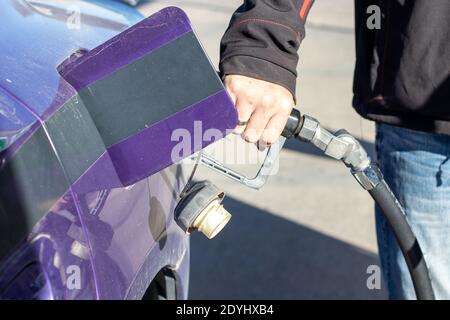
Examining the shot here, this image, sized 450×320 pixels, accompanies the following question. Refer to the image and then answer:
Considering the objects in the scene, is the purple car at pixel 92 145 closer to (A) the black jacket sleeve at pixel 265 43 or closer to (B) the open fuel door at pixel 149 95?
(B) the open fuel door at pixel 149 95

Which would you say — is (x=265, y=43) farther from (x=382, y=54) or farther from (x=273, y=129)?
(x=382, y=54)

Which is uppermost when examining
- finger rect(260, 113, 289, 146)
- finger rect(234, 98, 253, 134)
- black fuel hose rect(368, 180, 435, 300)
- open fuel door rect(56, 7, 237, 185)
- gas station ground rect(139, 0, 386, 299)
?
open fuel door rect(56, 7, 237, 185)

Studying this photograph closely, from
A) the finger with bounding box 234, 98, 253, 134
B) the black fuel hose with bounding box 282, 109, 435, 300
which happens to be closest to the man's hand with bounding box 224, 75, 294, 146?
the finger with bounding box 234, 98, 253, 134

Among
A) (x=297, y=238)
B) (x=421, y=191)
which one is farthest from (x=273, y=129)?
(x=297, y=238)

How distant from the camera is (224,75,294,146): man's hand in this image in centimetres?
145

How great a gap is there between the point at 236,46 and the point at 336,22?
5.29 metres

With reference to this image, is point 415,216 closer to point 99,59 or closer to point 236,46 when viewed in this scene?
point 236,46

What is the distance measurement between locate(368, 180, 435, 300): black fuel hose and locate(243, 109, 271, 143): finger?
375mm

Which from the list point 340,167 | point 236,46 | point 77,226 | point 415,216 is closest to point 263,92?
point 236,46

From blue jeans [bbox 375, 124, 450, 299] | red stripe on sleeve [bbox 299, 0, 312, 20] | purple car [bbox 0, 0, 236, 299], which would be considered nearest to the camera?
purple car [bbox 0, 0, 236, 299]

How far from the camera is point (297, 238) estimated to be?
344cm

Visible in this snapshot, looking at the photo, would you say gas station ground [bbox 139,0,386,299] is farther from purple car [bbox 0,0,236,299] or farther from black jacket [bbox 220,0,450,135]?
purple car [bbox 0,0,236,299]

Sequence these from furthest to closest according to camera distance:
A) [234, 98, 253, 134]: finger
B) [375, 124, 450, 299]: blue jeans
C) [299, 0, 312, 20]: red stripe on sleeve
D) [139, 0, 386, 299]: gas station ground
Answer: [139, 0, 386, 299]: gas station ground, [375, 124, 450, 299]: blue jeans, [299, 0, 312, 20]: red stripe on sleeve, [234, 98, 253, 134]: finger

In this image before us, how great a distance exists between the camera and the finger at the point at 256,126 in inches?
57.2
